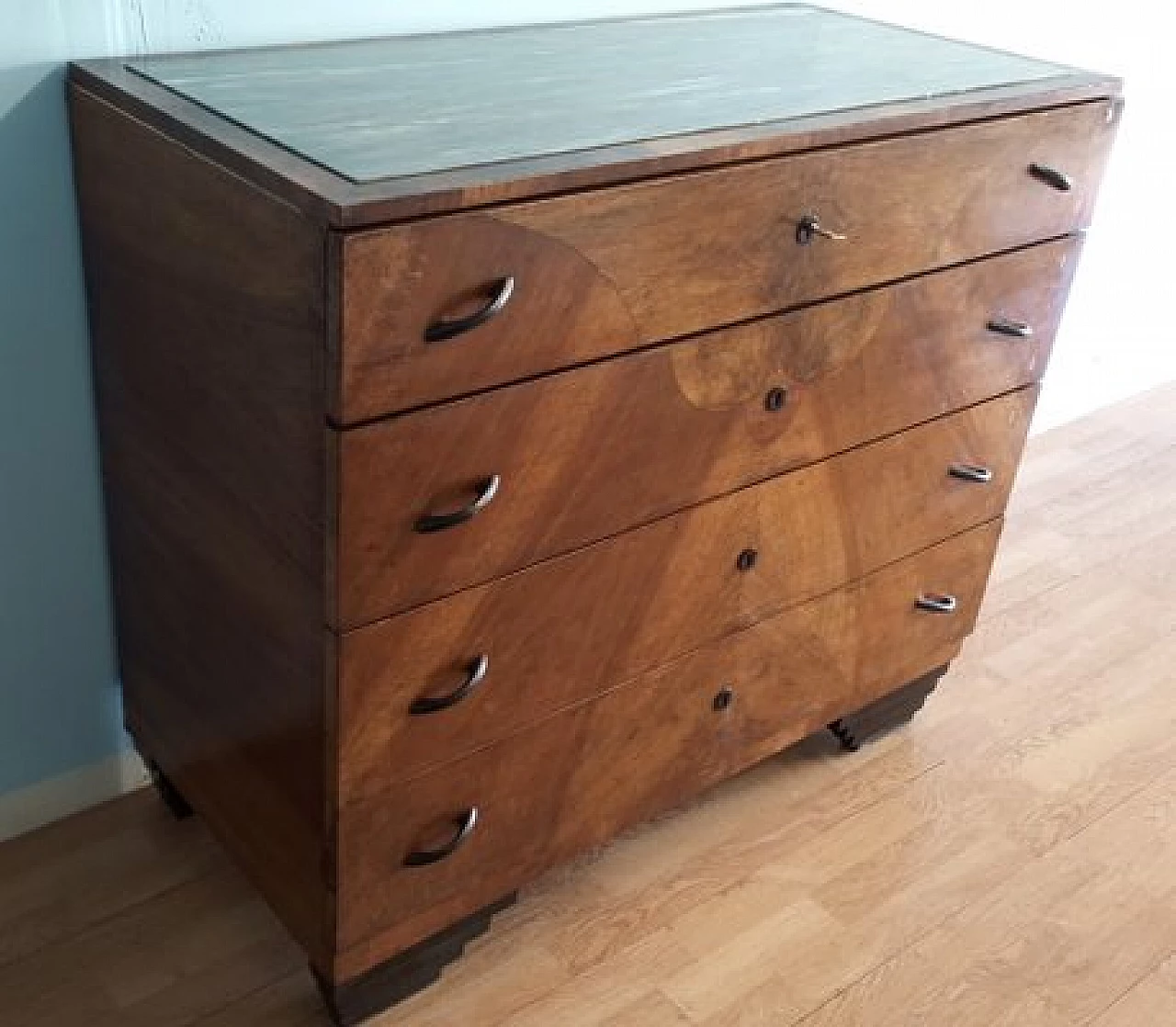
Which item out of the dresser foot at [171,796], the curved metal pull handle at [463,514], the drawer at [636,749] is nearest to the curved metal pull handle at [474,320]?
the curved metal pull handle at [463,514]

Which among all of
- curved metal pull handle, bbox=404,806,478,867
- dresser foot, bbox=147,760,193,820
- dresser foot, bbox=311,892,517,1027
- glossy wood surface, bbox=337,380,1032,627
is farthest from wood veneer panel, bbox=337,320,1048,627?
dresser foot, bbox=147,760,193,820

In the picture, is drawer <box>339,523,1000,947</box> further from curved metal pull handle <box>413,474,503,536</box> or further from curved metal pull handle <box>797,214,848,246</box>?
curved metal pull handle <box>797,214,848,246</box>

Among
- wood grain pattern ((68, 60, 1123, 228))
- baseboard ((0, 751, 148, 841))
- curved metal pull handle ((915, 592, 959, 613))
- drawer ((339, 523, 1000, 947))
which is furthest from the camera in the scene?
curved metal pull handle ((915, 592, 959, 613))

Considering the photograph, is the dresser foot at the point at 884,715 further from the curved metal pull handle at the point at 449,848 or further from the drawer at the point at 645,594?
the curved metal pull handle at the point at 449,848

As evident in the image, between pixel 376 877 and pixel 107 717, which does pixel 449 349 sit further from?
pixel 107 717

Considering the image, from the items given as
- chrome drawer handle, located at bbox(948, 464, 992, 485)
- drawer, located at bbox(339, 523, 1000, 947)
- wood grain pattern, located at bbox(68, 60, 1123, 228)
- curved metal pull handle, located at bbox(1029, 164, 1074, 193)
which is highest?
wood grain pattern, located at bbox(68, 60, 1123, 228)

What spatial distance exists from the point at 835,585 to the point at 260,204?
882 millimetres

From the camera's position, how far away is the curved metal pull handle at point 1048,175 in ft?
4.91

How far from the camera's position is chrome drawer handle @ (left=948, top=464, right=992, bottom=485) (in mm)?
1688

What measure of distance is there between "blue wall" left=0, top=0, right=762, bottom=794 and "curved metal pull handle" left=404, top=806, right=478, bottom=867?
0.53m

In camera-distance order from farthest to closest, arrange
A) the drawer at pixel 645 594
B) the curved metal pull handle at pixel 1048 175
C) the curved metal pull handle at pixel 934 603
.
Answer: the curved metal pull handle at pixel 934 603
the curved metal pull handle at pixel 1048 175
the drawer at pixel 645 594

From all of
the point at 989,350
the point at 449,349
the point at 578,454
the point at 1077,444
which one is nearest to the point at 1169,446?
the point at 1077,444

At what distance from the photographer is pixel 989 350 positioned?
63.6 inches

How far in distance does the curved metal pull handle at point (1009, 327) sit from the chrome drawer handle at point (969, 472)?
6.8 inches
